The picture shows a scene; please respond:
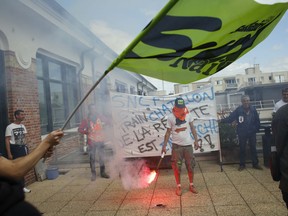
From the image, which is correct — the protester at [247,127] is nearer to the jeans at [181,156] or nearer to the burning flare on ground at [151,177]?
the jeans at [181,156]

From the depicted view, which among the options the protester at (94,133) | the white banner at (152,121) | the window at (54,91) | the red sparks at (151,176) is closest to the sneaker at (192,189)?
the red sparks at (151,176)

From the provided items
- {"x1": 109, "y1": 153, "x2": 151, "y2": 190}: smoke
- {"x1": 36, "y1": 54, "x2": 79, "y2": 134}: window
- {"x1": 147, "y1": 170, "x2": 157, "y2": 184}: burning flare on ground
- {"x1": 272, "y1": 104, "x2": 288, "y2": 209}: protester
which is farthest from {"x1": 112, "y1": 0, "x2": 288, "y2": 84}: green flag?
{"x1": 36, "y1": 54, "x2": 79, "y2": 134}: window

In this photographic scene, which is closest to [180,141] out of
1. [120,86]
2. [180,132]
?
[180,132]

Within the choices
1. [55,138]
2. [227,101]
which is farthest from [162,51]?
[227,101]

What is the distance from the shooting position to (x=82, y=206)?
193 inches

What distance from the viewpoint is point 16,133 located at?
5680mm

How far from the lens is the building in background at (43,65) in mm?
6078

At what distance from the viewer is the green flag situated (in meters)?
1.91

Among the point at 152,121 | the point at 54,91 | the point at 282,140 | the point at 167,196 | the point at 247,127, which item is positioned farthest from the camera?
the point at 54,91

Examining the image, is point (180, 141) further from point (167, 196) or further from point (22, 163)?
point (22, 163)

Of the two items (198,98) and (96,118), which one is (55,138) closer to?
(96,118)

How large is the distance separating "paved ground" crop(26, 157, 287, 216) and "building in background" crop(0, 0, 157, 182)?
54.1 inches

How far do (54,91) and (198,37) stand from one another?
24.0ft

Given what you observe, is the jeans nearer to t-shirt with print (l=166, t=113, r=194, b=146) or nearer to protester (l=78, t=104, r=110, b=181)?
t-shirt with print (l=166, t=113, r=194, b=146)
